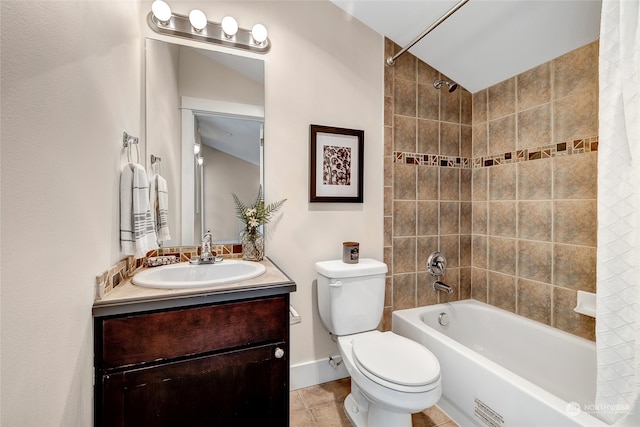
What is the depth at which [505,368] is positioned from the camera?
1.76 m

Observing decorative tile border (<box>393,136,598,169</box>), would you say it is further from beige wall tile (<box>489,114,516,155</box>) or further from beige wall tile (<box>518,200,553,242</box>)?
beige wall tile (<box>518,200,553,242</box>)

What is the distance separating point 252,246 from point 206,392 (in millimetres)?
752

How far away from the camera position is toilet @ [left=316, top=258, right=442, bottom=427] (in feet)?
3.87

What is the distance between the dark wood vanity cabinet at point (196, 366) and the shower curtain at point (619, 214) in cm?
124

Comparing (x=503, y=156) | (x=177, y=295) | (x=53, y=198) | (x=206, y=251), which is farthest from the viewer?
(x=503, y=156)

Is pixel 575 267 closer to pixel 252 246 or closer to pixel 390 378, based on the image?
pixel 390 378

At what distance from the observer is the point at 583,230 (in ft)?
5.33

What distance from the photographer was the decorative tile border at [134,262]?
1.01 metres

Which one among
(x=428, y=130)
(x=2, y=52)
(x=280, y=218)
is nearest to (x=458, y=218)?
(x=428, y=130)

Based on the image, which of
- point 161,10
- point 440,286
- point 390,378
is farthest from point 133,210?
point 440,286

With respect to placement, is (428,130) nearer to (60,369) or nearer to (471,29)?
(471,29)

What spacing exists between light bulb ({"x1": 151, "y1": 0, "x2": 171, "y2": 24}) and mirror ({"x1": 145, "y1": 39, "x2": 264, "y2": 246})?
0.39ft

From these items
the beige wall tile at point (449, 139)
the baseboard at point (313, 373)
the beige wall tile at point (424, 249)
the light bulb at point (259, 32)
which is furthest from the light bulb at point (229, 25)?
the baseboard at point (313, 373)

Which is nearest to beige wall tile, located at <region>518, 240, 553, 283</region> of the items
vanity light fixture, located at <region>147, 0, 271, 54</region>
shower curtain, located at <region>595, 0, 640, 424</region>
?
shower curtain, located at <region>595, 0, 640, 424</region>
